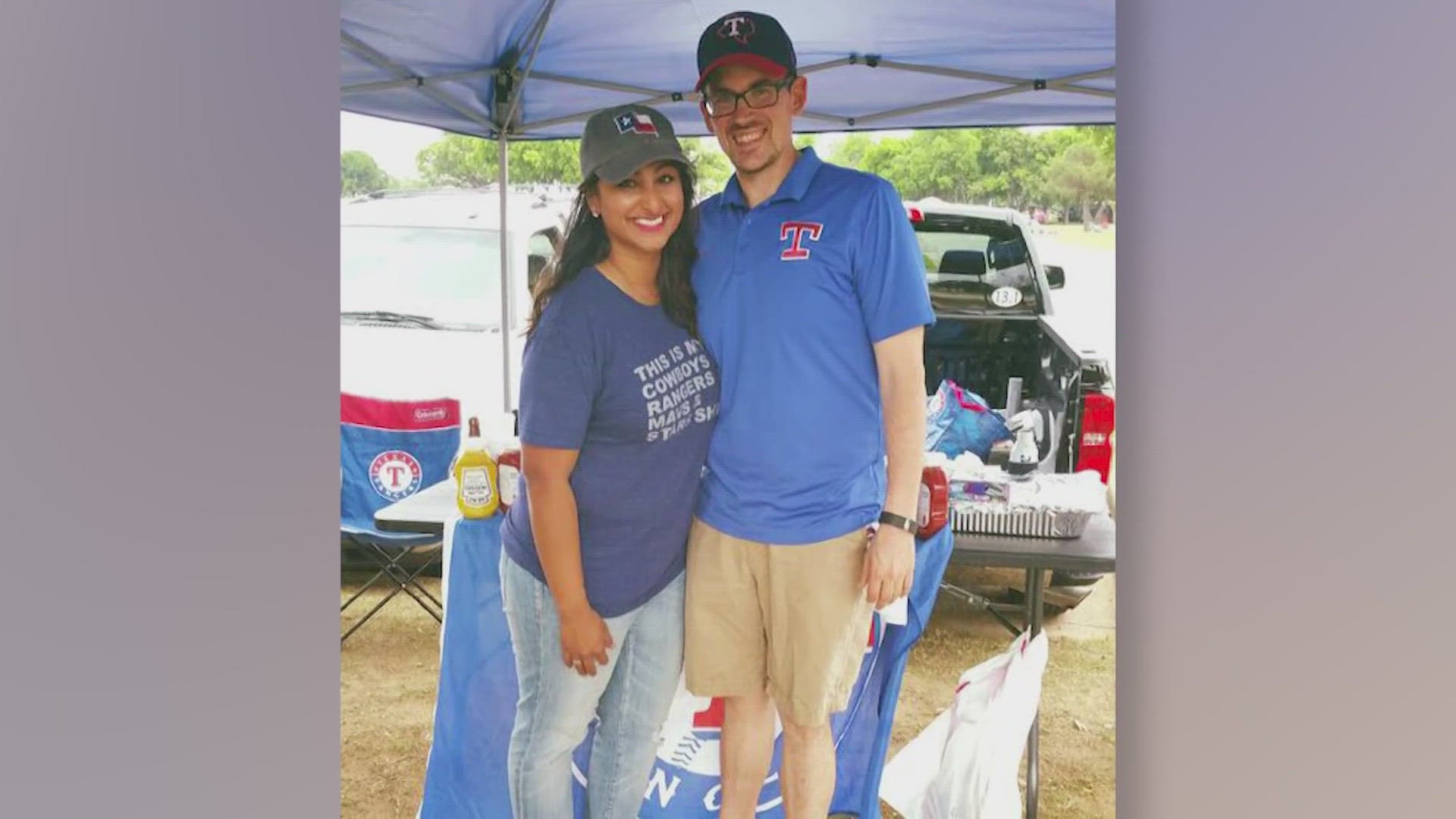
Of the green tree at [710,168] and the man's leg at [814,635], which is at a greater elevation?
the green tree at [710,168]

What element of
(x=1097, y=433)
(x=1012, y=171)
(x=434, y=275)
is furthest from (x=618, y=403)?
(x=1012, y=171)

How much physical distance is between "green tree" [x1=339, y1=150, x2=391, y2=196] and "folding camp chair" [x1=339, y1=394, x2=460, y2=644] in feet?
2.60

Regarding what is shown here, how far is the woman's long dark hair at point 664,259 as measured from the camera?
1.55 metres

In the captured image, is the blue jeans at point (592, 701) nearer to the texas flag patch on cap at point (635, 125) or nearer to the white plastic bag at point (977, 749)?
the white plastic bag at point (977, 749)

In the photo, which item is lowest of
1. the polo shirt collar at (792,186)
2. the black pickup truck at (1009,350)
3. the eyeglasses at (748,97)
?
the black pickup truck at (1009,350)

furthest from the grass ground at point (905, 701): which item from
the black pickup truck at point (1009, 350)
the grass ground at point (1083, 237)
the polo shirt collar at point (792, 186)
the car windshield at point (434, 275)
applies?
the polo shirt collar at point (792, 186)

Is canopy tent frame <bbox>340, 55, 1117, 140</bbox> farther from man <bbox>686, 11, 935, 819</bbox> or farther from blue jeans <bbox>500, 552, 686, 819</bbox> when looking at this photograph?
blue jeans <bbox>500, 552, 686, 819</bbox>

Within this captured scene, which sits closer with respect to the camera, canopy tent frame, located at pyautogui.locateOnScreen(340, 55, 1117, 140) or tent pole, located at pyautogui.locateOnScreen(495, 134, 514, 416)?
canopy tent frame, located at pyautogui.locateOnScreen(340, 55, 1117, 140)

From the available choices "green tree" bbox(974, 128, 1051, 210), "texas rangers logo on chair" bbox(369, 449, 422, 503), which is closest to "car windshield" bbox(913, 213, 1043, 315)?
"green tree" bbox(974, 128, 1051, 210)

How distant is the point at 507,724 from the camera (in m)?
1.86

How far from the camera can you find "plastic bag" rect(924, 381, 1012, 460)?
6.63 feet

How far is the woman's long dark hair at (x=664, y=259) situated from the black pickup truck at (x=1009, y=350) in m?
0.39

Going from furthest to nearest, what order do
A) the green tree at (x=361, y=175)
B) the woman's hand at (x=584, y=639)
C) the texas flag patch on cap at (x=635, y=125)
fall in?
the woman's hand at (x=584, y=639)
the texas flag patch on cap at (x=635, y=125)
the green tree at (x=361, y=175)

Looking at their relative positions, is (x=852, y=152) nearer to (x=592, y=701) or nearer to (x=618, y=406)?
(x=618, y=406)
